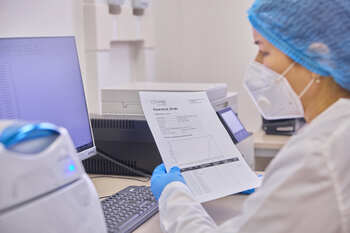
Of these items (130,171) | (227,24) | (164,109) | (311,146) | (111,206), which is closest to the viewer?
(311,146)

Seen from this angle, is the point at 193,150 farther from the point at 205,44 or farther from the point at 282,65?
the point at 205,44

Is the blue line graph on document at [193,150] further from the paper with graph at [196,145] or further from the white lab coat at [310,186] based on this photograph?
the white lab coat at [310,186]

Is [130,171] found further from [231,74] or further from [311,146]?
[231,74]

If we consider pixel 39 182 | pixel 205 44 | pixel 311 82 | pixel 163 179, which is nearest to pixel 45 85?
pixel 163 179

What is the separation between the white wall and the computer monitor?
1.59 m

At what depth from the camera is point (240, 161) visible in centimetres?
147

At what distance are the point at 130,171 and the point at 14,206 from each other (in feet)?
3.07

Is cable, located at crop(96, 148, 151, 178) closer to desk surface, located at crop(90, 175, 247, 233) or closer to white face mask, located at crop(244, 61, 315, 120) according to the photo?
desk surface, located at crop(90, 175, 247, 233)

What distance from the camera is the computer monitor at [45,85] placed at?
1125 millimetres

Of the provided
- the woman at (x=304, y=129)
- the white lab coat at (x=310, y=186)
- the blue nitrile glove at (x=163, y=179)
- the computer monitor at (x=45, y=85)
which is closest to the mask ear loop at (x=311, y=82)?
the woman at (x=304, y=129)

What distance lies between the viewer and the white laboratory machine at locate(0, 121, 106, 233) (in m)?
0.67

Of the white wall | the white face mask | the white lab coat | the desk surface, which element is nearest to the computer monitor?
the desk surface

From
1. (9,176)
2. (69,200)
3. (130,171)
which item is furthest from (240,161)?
(9,176)

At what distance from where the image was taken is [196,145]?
55.8 inches
